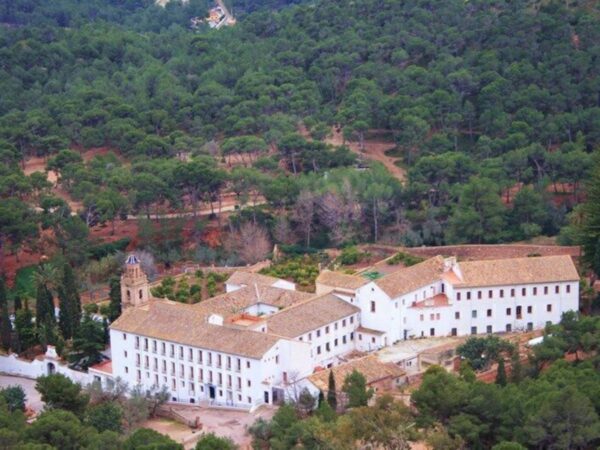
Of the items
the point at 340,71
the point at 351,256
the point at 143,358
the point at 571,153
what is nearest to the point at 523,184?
the point at 571,153

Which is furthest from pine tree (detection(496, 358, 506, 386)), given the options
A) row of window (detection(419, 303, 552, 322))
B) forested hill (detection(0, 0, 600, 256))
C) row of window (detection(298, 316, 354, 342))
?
forested hill (detection(0, 0, 600, 256))

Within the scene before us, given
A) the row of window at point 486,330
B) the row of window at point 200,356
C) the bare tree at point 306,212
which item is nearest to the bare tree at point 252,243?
the bare tree at point 306,212

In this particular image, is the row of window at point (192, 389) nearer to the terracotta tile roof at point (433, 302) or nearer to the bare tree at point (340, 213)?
the terracotta tile roof at point (433, 302)

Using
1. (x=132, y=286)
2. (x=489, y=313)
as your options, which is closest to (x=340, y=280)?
(x=489, y=313)

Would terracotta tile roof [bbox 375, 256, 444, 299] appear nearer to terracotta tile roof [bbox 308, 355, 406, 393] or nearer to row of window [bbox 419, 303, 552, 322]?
row of window [bbox 419, 303, 552, 322]

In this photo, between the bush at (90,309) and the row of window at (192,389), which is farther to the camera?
the bush at (90,309)
